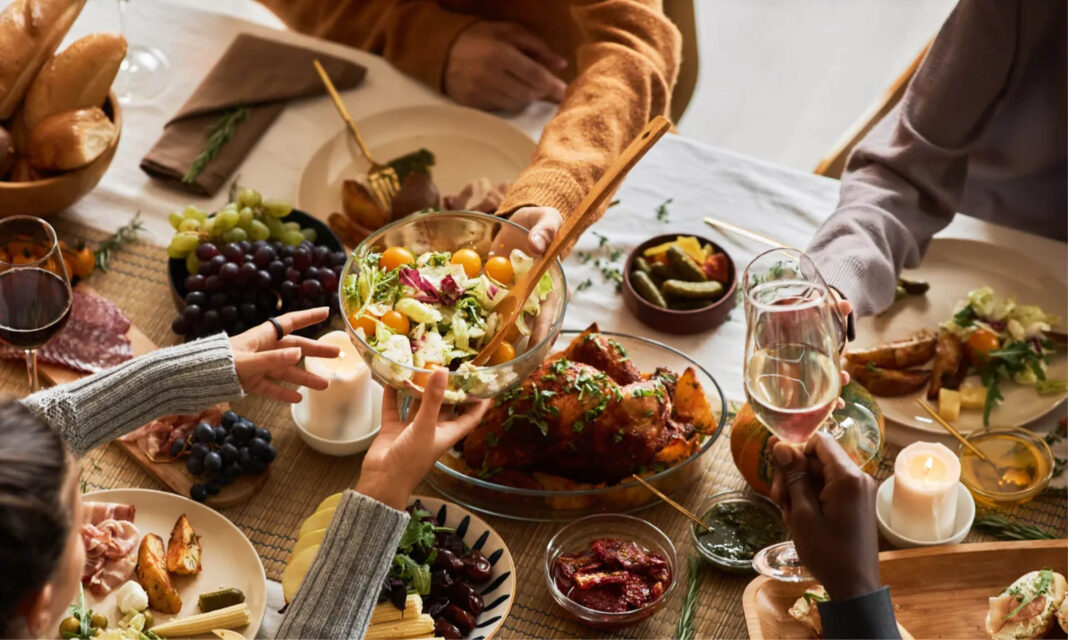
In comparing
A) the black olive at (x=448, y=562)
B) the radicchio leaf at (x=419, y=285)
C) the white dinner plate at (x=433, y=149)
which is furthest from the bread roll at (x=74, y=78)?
the black olive at (x=448, y=562)

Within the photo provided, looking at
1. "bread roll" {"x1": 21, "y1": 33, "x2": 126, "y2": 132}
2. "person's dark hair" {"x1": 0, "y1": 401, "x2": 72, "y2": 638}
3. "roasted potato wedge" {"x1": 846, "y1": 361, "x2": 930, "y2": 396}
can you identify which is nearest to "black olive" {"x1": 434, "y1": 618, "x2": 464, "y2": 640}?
"person's dark hair" {"x1": 0, "y1": 401, "x2": 72, "y2": 638}

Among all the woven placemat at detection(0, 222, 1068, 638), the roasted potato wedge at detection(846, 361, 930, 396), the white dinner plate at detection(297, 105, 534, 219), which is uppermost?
the white dinner plate at detection(297, 105, 534, 219)

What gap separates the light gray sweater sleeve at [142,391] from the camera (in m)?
1.67

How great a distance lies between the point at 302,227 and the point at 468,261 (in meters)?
0.68

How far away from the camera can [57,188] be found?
7.39 feet

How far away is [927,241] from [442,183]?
1.09 metres

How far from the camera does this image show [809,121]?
4648mm

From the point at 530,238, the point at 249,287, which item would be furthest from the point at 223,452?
the point at 530,238

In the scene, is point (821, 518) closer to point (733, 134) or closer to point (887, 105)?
point (887, 105)

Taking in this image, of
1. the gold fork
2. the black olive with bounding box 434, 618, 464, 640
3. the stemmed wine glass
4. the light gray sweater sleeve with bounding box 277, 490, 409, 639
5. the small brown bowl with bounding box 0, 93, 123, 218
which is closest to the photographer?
the stemmed wine glass

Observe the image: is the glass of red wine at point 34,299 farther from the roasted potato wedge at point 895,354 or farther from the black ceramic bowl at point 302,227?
the roasted potato wedge at point 895,354

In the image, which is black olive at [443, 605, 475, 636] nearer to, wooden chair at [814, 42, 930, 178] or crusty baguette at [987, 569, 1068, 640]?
crusty baguette at [987, 569, 1068, 640]

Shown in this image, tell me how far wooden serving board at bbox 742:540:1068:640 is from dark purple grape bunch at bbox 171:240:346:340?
3.26 ft

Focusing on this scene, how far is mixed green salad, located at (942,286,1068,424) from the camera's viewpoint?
1999mm
